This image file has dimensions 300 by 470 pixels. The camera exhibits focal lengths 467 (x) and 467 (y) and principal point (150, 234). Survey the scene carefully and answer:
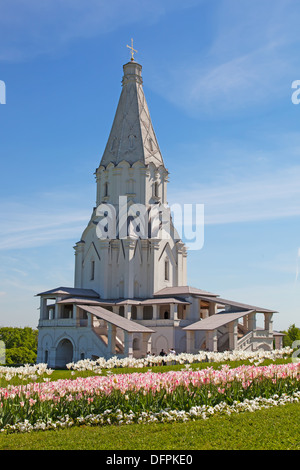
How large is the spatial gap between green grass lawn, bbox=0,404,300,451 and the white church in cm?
2031

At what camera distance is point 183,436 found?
25.3ft

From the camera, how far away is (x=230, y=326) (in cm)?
2947

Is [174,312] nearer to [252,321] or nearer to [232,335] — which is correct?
[232,335]

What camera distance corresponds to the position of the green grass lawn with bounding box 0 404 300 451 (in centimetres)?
725

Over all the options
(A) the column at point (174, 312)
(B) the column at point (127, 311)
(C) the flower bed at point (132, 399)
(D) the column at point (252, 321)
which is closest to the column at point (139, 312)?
(B) the column at point (127, 311)

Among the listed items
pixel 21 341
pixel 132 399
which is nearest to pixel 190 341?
pixel 132 399

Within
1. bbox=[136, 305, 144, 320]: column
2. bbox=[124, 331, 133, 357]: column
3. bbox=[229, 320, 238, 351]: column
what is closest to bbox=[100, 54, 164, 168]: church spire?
bbox=[136, 305, 144, 320]: column

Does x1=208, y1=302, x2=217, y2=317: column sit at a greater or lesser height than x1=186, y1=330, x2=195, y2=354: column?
greater

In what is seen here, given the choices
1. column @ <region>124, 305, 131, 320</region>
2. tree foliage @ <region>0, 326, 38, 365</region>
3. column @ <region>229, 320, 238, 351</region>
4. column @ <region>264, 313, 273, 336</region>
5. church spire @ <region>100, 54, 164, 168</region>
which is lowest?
tree foliage @ <region>0, 326, 38, 365</region>

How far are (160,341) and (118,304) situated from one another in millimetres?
4092

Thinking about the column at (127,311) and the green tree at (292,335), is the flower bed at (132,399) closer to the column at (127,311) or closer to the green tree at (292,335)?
the column at (127,311)

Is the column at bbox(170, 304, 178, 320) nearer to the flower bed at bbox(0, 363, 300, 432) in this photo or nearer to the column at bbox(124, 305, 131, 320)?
the column at bbox(124, 305, 131, 320)

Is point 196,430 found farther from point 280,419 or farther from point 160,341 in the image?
point 160,341
